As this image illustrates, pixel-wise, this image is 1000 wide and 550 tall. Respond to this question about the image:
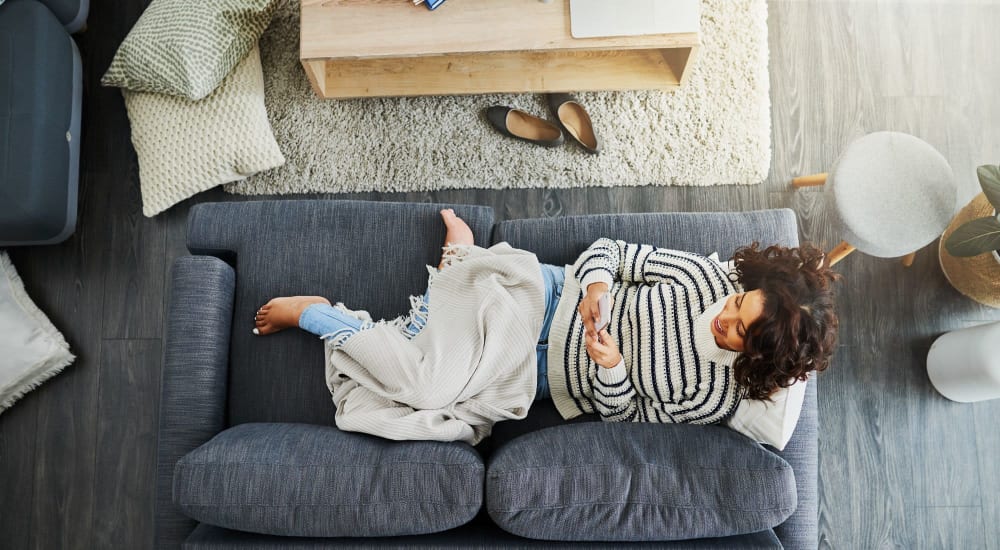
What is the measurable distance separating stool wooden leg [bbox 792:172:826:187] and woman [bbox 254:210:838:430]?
0.68m

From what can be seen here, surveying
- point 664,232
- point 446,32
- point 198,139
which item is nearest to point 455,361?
point 664,232

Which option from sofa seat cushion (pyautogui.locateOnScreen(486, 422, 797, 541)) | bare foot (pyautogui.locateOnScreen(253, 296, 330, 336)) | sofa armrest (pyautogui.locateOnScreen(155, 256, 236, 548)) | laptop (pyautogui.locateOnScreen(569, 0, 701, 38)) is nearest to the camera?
sofa seat cushion (pyautogui.locateOnScreen(486, 422, 797, 541))

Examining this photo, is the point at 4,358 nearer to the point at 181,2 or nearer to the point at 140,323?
the point at 140,323

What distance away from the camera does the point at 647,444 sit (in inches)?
55.7

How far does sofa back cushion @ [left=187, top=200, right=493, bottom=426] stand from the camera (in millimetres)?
1718

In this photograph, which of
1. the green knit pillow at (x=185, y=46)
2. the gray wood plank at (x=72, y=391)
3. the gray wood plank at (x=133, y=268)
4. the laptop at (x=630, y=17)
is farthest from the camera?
the gray wood plank at (x=133, y=268)

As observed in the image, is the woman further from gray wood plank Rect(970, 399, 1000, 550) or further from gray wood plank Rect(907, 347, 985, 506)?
gray wood plank Rect(970, 399, 1000, 550)

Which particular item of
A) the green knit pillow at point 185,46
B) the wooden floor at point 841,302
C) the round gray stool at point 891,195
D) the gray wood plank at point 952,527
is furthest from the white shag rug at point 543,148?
the gray wood plank at point 952,527

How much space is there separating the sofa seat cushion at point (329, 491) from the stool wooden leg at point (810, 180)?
1.43 m

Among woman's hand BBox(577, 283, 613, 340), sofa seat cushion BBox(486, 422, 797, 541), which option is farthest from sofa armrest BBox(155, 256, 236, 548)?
woman's hand BBox(577, 283, 613, 340)

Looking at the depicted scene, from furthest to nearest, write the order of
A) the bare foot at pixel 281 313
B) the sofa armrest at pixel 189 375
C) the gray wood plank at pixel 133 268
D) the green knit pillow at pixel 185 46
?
the gray wood plank at pixel 133 268 → the green knit pillow at pixel 185 46 → the bare foot at pixel 281 313 → the sofa armrest at pixel 189 375

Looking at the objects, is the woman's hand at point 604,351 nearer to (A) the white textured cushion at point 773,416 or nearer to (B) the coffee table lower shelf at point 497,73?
(A) the white textured cushion at point 773,416

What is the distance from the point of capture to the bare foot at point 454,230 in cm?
171

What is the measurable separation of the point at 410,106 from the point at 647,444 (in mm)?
1392
